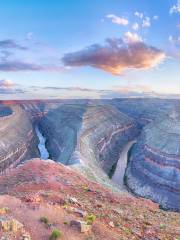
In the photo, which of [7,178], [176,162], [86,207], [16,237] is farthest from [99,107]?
[16,237]

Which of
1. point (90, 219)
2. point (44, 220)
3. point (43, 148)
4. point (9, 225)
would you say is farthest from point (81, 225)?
point (43, 148)

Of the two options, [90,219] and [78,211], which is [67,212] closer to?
[78,211]

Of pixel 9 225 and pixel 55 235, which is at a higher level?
pixel 9 225

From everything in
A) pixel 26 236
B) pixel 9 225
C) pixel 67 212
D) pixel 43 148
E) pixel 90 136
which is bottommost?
pixel 43 148

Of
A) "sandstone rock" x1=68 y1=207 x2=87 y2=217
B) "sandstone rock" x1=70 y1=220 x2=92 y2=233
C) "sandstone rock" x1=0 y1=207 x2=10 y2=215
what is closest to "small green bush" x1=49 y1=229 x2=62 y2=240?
"sandstone rock" x1=70 y1=220 x2=92 y2=233

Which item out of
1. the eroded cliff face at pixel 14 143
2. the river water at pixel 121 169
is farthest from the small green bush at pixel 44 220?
the eroded cliff face at pixel 14 143

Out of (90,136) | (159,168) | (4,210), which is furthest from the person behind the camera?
(90,136)

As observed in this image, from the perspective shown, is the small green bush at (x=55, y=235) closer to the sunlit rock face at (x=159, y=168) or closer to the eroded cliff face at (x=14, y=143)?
the sunlit rock face at (x=159, y=168)

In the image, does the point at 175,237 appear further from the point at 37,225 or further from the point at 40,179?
the point at 40,179
